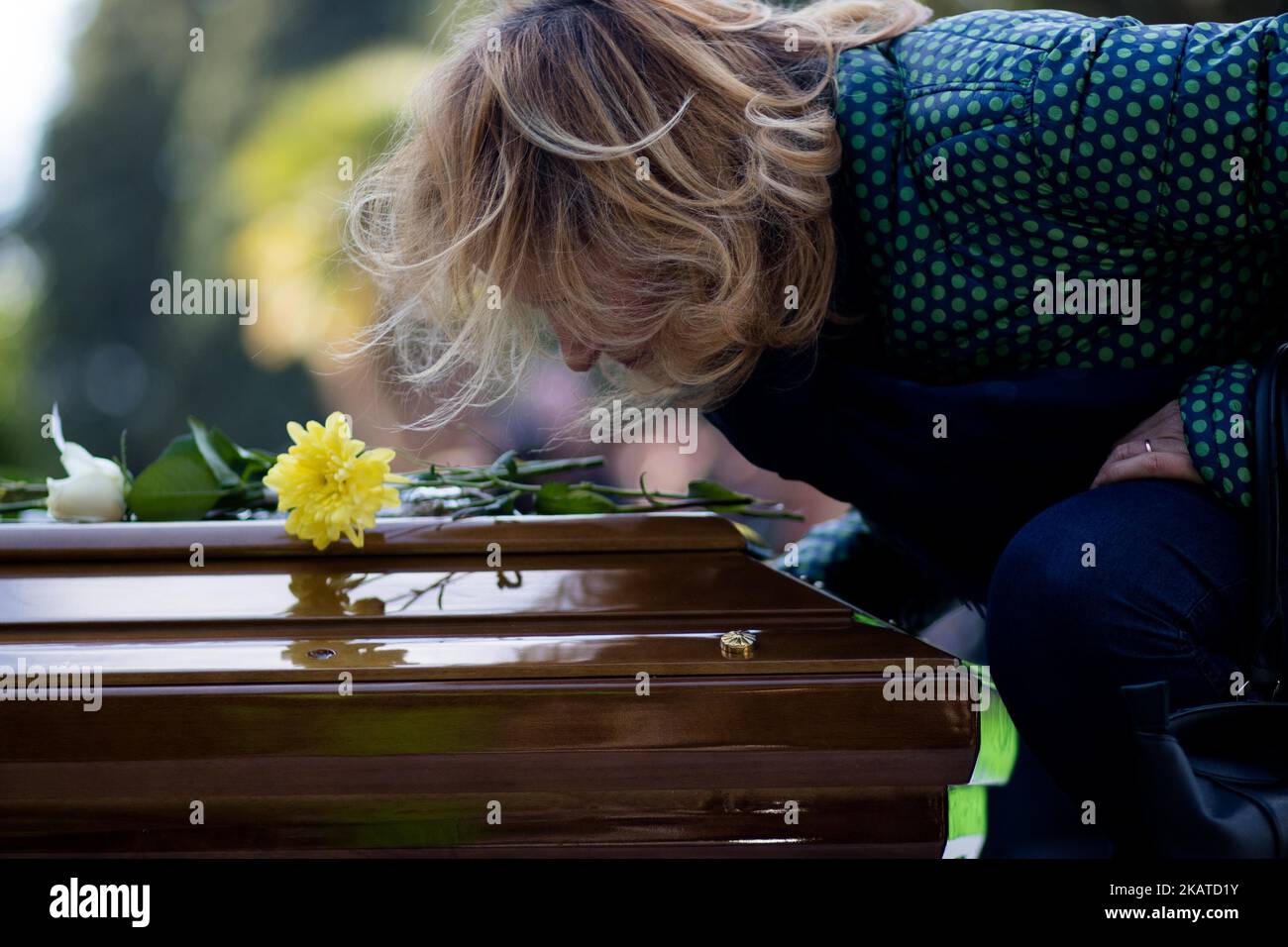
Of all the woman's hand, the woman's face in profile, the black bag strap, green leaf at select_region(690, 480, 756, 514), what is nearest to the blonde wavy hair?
the woman's face in profile

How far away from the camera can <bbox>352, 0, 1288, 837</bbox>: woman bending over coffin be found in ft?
4.02

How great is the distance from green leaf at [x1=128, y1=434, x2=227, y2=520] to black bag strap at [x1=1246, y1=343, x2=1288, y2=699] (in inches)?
52.8

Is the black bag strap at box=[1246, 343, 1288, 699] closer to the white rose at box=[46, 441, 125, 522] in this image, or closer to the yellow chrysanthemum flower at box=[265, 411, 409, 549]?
the yellow chrysanthemum flower at box=[265, 411, 409, 549]

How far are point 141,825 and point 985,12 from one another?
52.9 inches

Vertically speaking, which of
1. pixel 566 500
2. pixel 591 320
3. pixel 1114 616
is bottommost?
pixel 1114 616

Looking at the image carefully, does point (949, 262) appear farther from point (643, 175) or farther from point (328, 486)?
point (328, 486)

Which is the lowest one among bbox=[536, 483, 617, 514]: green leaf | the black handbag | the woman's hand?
the black handbag

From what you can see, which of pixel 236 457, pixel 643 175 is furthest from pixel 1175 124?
pixel 236 457

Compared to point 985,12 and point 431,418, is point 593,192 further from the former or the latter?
point 985,12

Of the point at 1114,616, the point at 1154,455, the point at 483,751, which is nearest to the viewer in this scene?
the point at 483,751

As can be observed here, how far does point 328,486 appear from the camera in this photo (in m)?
1.41

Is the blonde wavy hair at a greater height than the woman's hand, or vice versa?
the blonde wavy hair

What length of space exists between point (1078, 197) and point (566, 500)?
777mm
